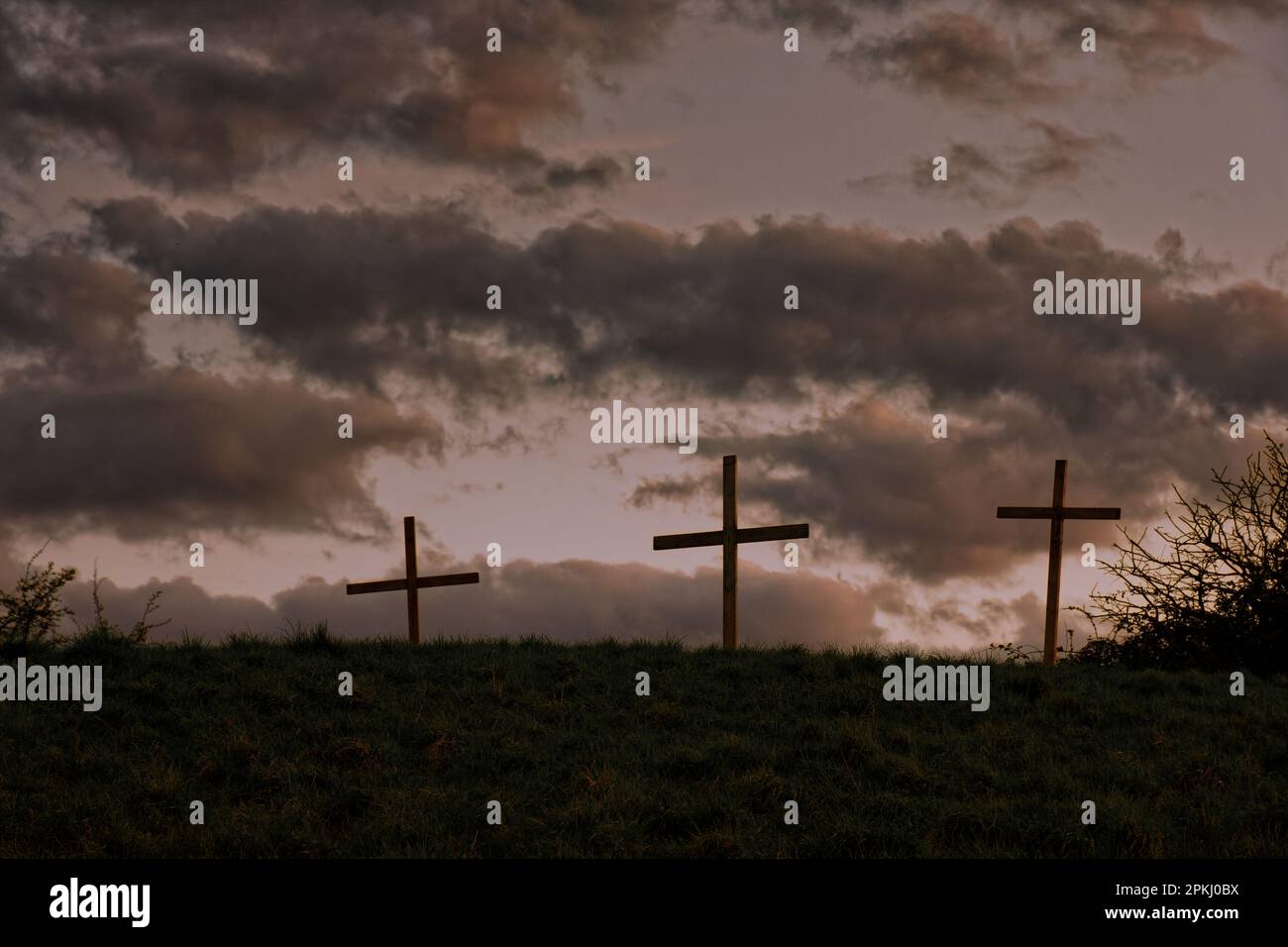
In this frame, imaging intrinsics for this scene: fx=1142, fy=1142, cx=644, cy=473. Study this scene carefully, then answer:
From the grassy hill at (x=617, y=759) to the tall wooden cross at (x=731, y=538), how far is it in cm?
196

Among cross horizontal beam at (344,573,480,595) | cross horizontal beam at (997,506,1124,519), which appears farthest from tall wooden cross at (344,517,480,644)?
cross horizontal beam at (997,506,1124,519)

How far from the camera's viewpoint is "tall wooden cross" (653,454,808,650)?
20.7 metres

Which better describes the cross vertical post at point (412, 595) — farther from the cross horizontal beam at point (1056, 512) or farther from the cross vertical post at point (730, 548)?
the cross horizontal beam at point (1056, 512)

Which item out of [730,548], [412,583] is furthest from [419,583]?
[730,548]

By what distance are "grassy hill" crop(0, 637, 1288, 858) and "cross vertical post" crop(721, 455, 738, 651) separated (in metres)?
1.89

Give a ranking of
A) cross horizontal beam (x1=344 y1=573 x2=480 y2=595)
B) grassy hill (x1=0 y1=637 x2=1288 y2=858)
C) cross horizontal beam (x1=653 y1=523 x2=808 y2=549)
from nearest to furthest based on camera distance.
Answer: grassy hill (x1=0 y1=637 x2=1288 y2=858) → cross horizontal beam (x1=653 y1=523 x2=808 y2=549) → cross horizontal beam (x1=344 y1=573 x2=480 y2=595)

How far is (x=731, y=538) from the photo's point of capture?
2112 centimetres

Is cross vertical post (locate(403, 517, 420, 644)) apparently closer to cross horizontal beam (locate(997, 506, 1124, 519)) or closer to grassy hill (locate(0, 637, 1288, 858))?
grassy hill (locate(0, 637, 1288, 858))

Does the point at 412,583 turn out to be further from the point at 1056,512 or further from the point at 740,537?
the point at 1056,512
